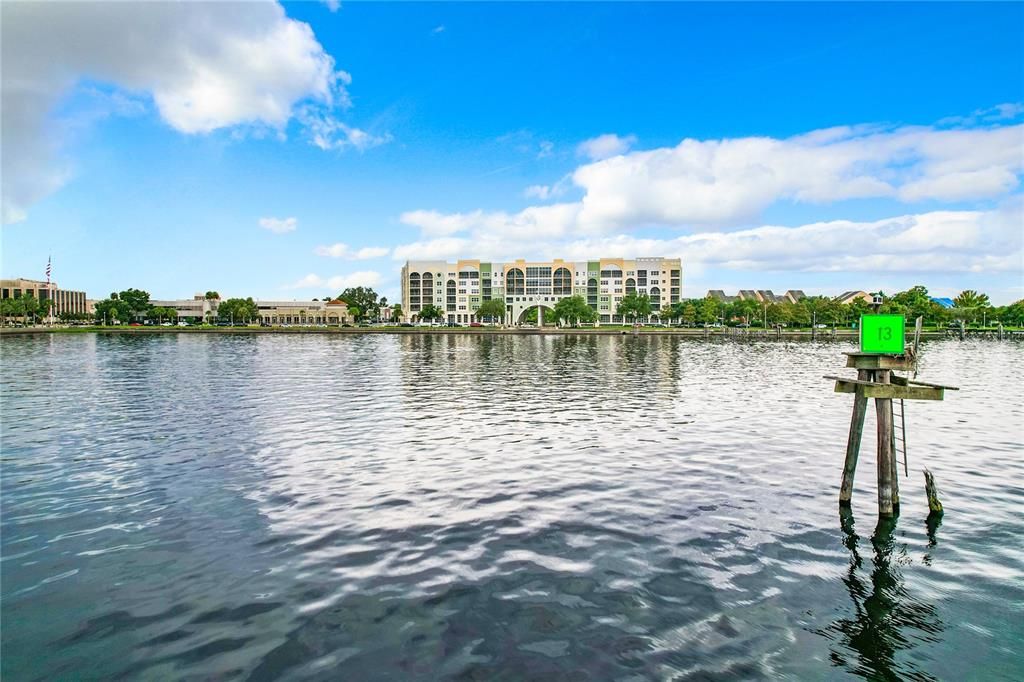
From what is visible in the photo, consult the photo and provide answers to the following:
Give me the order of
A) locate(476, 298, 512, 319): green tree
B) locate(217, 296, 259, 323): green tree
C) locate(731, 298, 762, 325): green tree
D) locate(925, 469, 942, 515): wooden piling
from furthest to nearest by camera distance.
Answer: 1. locate(476, 298, 512, 319): green tree
2. locate(217, 296, 259, 323): green tree
3. locate(731, 298, 762, 325): green tree
4. locate(925, 469, 942, 515): wooden piling

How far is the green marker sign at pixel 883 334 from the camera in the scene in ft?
46.5

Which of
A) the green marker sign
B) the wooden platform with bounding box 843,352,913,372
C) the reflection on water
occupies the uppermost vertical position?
the green marker sign

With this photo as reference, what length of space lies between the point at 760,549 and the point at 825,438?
13.7 meters

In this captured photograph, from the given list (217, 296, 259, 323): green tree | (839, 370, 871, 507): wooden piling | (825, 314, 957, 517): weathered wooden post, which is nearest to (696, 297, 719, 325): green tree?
(217, 296, 259, 323): green tree

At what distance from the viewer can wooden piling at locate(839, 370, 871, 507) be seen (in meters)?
14.8

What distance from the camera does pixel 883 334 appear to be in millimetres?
14312

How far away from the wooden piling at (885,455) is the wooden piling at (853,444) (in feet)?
1.62

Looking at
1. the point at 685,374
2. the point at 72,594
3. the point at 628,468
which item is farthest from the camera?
the point at 685,374

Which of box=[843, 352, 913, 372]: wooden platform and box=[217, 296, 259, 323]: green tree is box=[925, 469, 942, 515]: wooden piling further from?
box=[217, 296, 259, 323]: green tree

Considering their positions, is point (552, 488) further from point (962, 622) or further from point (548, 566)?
point (962, 622)

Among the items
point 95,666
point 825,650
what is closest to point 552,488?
point 825,650

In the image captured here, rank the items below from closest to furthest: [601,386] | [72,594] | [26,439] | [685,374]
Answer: [72,594] → [26,439] → [601,386] → [685,374]

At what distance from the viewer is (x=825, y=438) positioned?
23547mm

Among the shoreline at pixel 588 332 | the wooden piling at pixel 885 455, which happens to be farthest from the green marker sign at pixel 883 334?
the shoreline at pixel 588 332
